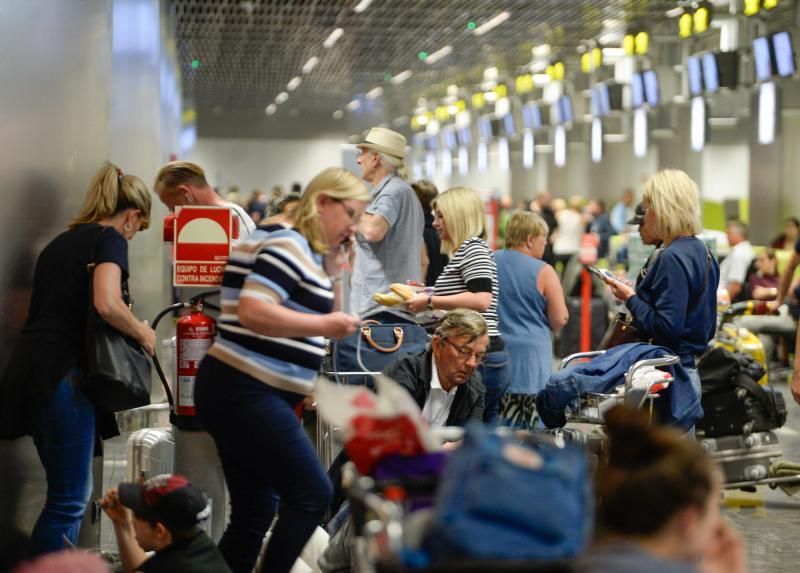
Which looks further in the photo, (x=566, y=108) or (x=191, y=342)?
(x=566, y=108)

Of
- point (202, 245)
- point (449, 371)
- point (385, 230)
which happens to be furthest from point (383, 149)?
point (449, 371)

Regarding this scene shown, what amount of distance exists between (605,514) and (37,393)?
2.94m

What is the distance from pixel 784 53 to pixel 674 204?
A: 36.6 feet

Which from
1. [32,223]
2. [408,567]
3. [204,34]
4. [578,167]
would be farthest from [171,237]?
[578,167]

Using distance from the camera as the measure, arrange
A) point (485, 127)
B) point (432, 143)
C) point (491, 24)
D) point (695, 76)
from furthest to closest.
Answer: point (432, 143) < point (485, 127) < point (491, 24) < point (695, 76)

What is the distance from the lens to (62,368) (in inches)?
188

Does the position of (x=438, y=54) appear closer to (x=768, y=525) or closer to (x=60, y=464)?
(x=768, y=525)

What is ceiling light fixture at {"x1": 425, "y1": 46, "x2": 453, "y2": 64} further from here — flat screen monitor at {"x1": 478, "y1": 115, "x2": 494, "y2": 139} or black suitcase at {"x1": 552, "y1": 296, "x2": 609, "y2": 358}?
black suitcase at {"x1": 552, "y1": 296, "x2": 609, "y2": 358}

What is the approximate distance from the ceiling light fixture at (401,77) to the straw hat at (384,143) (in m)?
27.0

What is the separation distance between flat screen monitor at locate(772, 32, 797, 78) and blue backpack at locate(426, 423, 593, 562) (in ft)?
47.7

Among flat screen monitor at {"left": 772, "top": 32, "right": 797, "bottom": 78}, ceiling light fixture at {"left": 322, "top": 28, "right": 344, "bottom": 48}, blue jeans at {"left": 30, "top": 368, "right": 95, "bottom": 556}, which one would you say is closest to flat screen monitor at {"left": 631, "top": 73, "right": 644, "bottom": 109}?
flat screen monitor at {"left": 772, "top": 32, "right": 797, "bottom": 78}

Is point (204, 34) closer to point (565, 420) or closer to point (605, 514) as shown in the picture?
point (565, 420)

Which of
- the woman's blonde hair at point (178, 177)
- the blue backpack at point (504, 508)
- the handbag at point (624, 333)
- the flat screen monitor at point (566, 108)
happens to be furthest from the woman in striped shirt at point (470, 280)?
the flat screen monitor at point (566, 108)

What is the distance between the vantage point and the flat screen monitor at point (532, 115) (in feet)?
99.1
